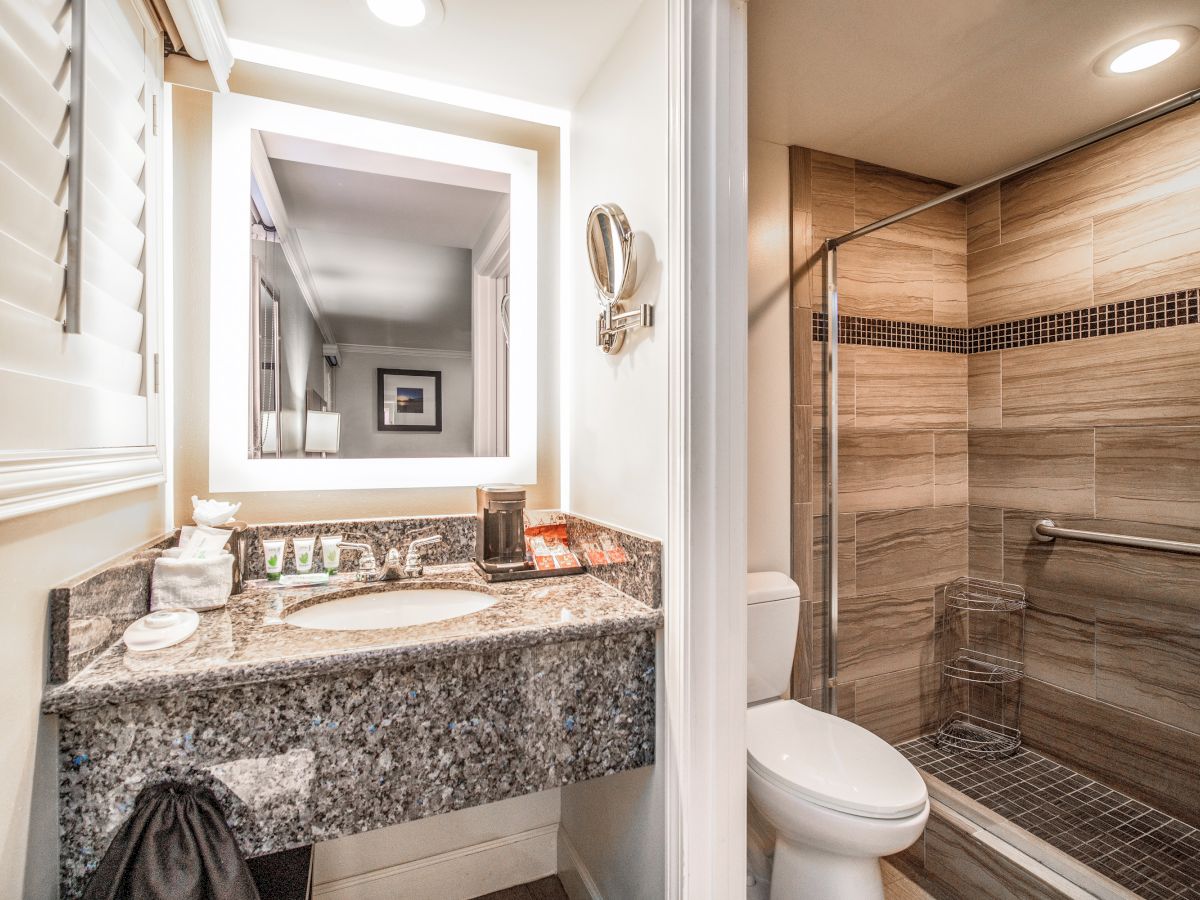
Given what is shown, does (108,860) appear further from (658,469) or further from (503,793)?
(658,469)

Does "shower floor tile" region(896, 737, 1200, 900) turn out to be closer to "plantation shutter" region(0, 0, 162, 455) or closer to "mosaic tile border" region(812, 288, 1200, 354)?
"mosaic tile border" region(812, 288, 1200, 354)

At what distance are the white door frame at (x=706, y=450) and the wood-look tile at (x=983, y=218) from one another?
66.5 inches

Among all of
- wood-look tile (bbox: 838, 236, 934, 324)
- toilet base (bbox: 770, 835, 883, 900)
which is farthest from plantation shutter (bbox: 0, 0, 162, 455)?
wood-look tile (bbox: 838, 236, 934, 324)

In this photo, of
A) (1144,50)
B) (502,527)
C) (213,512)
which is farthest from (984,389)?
(213,512)

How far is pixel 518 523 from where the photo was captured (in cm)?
157

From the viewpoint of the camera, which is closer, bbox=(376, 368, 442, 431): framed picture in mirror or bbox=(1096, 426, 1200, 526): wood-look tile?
bbox=(376, 368, 442, 431): framed picture in mirror

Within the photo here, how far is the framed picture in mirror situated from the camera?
5.36ft

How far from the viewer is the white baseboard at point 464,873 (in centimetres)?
158

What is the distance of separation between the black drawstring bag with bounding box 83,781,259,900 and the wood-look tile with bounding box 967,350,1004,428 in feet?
8.59

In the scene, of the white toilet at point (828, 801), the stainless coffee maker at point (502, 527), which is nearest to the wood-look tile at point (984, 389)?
the white toilet at point (828, 801)

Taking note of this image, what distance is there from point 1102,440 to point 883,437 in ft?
2.18

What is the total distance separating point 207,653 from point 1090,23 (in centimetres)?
231

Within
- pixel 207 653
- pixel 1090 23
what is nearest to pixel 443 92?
pixel 207 653

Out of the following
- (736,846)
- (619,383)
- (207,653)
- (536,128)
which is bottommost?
(736,846)
